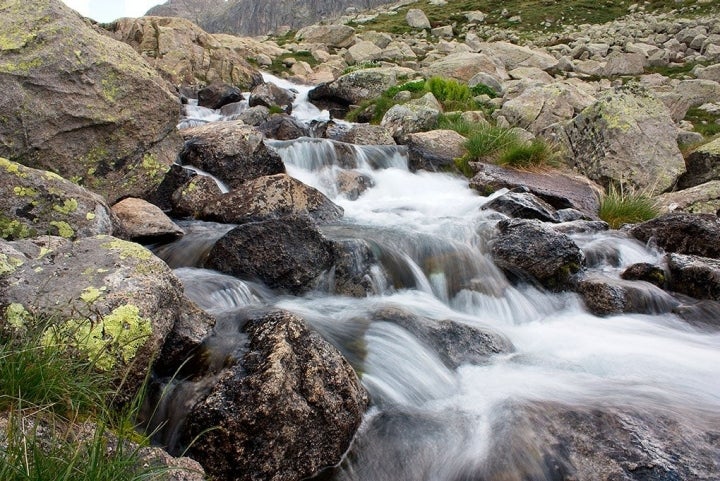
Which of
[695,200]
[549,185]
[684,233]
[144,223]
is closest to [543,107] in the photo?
[549,185]

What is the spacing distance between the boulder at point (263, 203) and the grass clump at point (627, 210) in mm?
5313

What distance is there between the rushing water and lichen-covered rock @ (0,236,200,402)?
0.82 metres

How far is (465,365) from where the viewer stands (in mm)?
4891

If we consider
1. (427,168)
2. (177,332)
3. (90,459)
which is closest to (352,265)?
(177,332)

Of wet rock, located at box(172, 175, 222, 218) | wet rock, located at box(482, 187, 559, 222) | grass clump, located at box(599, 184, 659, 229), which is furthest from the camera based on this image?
grass clump, located at box(599, 184, 659, 229)

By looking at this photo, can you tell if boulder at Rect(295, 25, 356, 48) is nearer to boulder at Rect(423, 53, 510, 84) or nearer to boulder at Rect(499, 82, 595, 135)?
boulder at Rect(423, 53, 510, 84)

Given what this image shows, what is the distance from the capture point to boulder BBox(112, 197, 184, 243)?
6.69m

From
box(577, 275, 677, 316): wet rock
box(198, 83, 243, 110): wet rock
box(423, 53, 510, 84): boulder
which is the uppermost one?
box(423, 53, 510, 84): boulder

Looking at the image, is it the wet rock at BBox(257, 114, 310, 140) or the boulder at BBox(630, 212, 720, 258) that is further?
the wet rock at BBox(257, 114, 310, 140)

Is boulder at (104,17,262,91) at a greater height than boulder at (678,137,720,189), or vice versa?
boulder at (104,17,262,91)

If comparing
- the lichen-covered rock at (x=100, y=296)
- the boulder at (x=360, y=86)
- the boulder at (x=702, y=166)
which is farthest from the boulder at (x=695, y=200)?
the boulder at (x=360, y=86)

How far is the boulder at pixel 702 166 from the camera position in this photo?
1120 centimetres

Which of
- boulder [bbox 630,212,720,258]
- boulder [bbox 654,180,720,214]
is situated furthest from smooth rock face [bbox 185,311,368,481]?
boulder [bbox 654,180,720,214]

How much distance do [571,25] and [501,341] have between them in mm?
55052
